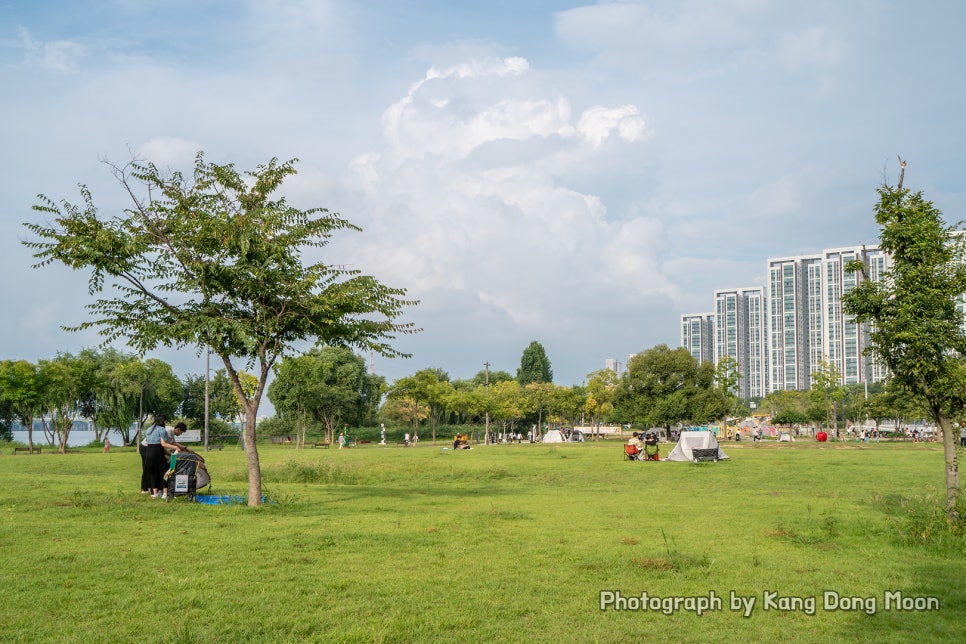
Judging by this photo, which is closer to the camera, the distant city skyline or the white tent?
the white tent

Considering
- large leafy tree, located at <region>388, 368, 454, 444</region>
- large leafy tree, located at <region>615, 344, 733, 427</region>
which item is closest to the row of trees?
large leafy tree, located at <region>388, 368, 454, 444</region>

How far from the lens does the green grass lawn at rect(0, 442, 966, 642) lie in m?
6.77

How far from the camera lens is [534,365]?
12900 cm

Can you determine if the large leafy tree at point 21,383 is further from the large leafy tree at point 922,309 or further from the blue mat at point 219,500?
the large leafy tree at point 922,309

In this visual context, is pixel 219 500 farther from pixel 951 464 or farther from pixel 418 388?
pixel 418 388

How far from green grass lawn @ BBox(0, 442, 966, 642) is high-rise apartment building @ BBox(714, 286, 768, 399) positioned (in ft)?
558

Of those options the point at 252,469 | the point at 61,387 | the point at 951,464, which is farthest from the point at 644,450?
the point at 61,387

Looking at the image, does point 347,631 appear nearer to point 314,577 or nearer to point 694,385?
point 314,577

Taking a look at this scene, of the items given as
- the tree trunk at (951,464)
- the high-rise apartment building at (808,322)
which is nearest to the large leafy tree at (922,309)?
the tree trunk at (951,464)

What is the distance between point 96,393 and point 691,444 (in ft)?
167

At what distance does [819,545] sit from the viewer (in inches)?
435

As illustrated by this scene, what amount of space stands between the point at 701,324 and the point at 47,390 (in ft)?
552

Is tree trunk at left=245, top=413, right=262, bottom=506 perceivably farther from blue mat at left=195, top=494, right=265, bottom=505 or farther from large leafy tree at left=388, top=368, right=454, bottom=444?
large leafy tree at left=388, top=368, right=454, bottom=444

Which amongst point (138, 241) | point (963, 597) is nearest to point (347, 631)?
point (963, 597)
